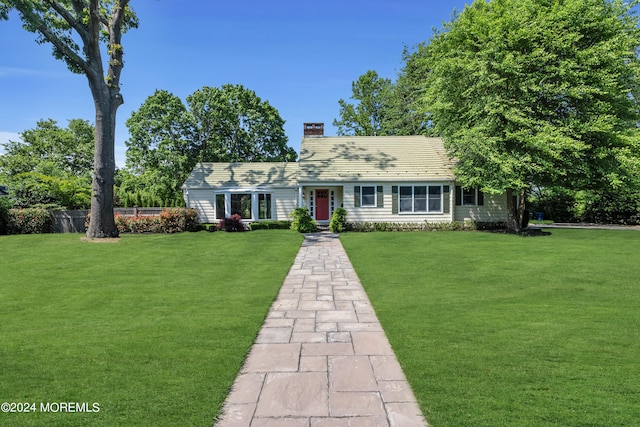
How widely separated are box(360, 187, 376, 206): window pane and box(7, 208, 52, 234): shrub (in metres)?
16.0

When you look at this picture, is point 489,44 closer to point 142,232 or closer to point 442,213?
point 442,213

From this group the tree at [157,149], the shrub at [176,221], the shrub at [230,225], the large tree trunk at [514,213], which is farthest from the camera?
the tree at [157,149]

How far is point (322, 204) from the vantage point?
21.1 m

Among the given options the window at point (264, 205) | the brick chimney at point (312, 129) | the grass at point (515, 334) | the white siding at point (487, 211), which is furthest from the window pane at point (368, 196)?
the grass at point (515, 334)

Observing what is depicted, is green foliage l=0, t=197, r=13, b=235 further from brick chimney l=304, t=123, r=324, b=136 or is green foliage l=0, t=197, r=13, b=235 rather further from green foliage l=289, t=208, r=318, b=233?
brick chimney l=304, t=123, r=324, b=136

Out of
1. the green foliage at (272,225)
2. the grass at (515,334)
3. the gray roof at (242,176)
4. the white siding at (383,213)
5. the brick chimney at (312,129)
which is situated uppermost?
the brick chimney at (312,129)

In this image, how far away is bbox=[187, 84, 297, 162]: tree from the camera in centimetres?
3111

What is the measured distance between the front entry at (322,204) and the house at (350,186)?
0.19ft

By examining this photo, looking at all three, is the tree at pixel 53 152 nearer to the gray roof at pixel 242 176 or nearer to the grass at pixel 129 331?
the gray roof at pixel 242 176

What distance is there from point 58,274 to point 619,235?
20.5 meters

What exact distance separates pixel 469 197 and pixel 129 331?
61.3ft

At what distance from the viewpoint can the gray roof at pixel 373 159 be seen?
19.7 m

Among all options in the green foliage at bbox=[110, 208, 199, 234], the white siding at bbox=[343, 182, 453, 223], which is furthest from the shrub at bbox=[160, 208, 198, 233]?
the white siding at bbox=[343, 182, 453, 223]

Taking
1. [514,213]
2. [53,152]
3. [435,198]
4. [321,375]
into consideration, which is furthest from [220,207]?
[53,152]
